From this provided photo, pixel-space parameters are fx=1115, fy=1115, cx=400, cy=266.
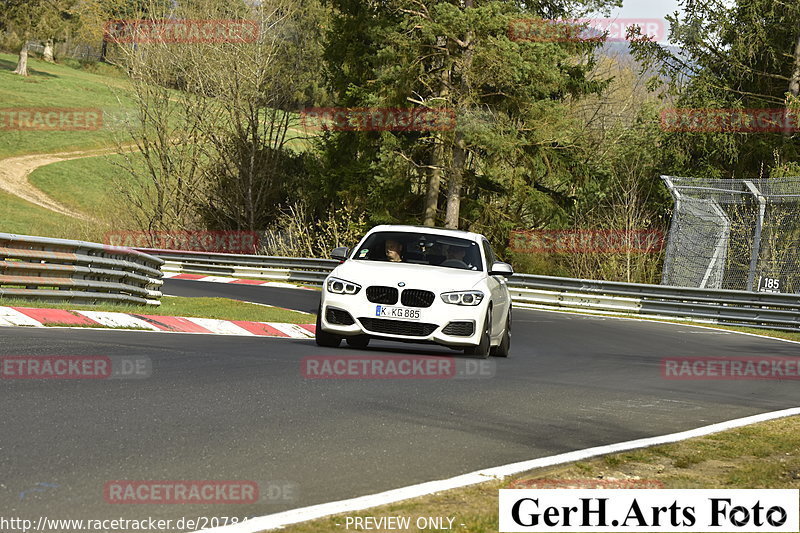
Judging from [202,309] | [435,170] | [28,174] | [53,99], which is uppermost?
[53,99]

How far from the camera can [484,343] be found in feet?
44.7

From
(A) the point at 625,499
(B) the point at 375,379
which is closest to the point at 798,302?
(B) the point at 375,379

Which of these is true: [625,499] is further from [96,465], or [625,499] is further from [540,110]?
[540,110]

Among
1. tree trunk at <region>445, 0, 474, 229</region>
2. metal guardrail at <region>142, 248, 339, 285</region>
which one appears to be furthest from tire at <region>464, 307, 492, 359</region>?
tree trunk at <region>445, 0, 474, 229</region>

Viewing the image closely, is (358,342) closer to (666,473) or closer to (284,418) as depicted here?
(284,418)

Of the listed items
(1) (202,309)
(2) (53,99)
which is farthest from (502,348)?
(2) (53,99)

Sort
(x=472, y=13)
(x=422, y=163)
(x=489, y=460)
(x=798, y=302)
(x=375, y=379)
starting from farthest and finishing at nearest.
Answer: (x=422, y=163), (x=472, y=13), (x=798, y=302), (x=375, y=379), (x=489, y=460)

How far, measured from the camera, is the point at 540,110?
3847 cm

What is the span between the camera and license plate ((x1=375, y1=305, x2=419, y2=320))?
518 inches

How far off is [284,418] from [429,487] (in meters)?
2.30

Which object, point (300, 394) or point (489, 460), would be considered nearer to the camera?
point (489, 460)

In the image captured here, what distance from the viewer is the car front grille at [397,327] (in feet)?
43.2

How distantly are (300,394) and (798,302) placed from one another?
19281mm

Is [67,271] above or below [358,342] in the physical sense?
above
